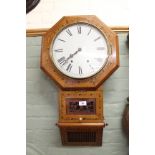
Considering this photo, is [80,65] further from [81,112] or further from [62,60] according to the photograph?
[81,112]

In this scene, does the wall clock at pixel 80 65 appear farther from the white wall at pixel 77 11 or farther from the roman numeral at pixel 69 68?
the white wall at pixel 77 11

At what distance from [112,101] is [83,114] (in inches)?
11.1

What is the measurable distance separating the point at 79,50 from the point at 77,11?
362 millimetres

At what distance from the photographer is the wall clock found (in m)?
1.56

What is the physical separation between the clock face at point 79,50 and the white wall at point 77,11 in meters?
0.25

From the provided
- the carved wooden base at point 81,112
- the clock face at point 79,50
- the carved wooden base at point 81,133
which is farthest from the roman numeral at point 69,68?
the carved wooden base at point 81,133

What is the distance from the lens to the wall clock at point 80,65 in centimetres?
156

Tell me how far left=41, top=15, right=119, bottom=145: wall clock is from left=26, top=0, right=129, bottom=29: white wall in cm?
22

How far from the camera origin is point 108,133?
5.82ft

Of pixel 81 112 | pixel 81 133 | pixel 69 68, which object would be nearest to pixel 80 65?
pixel 69 68

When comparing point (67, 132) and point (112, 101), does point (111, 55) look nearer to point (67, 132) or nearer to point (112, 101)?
point (112, 101)
